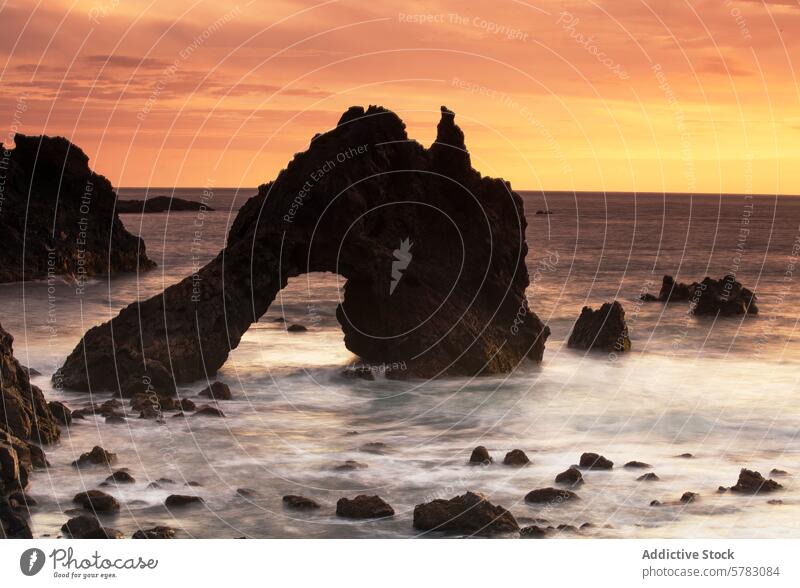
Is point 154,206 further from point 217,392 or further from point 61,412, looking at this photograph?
point 61,412

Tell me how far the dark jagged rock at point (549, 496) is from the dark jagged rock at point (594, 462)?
1.68 m

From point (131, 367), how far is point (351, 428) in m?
5.45

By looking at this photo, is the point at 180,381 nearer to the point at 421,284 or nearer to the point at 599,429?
the point at 421,284

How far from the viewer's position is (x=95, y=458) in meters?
19.9

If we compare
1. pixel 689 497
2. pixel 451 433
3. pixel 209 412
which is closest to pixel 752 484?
pixel 689 497

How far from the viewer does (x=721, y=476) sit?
20281 millimetres

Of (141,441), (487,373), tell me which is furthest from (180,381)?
(487,373)

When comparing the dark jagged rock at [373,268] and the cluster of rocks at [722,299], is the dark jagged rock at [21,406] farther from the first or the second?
the cluster of rocks at [722,299]

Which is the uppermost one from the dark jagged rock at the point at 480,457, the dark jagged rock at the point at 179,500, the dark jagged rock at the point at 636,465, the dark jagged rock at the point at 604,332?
the dark jagged rock at the point at 604,332

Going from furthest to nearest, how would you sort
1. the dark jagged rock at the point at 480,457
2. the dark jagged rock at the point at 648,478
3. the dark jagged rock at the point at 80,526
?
the dark jagged rock at the point at 480,457
the dark jagged rock at the point at 648,478
the dark jagged rock at the point at 80,526

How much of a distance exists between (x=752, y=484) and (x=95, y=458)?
11.3m

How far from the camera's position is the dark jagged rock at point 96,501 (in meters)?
17.7

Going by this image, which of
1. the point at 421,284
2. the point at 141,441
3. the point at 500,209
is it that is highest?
the point at 500,209
